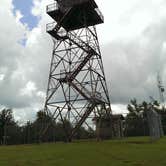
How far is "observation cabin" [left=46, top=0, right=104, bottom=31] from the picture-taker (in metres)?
24.8

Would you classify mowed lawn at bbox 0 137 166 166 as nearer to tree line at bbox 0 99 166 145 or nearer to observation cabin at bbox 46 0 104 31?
tree line at bbox 0 99 166 145

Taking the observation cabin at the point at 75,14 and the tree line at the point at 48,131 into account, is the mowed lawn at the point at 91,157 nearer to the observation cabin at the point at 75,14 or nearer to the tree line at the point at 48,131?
the tree line at the point at 48,131

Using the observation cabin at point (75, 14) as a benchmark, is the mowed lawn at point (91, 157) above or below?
below

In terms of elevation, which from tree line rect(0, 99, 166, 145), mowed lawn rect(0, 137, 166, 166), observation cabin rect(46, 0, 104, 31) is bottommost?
mowed lawn rect(0, 137, 166, 166)

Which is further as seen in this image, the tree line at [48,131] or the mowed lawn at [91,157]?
the tree line at [48,131]

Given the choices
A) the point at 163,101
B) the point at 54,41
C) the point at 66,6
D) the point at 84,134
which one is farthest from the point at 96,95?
the point at 163,101

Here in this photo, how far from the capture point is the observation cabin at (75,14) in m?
24.8

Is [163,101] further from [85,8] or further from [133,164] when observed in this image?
[133,164]

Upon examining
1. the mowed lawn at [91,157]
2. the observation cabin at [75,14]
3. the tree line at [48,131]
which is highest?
the observation cabin at [75,14]

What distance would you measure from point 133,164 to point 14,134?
24739mm

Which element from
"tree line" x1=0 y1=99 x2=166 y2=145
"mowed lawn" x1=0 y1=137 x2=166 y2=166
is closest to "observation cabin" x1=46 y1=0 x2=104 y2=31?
"tree line" x1=0 y1=99 x2=166 y2=145

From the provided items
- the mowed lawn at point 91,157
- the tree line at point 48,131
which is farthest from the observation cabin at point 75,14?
the mowed lawn at point 91,157

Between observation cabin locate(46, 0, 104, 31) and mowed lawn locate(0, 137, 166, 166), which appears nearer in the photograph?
mowed lawn locate(0, 137, 166, 166)

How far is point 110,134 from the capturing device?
28.8 metres
